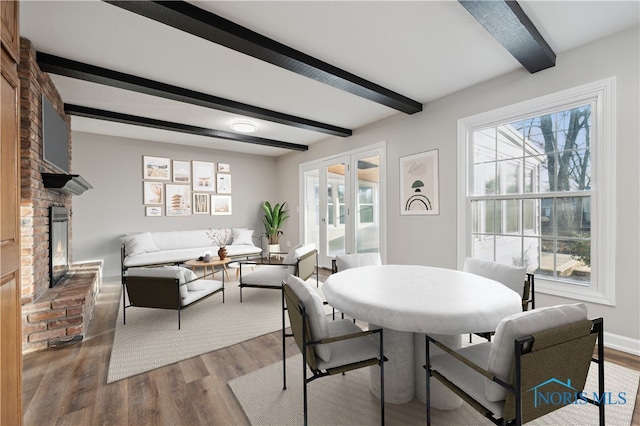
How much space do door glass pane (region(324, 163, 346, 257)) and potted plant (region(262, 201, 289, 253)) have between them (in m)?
1.42

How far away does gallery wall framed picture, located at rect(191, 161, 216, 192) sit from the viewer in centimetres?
611

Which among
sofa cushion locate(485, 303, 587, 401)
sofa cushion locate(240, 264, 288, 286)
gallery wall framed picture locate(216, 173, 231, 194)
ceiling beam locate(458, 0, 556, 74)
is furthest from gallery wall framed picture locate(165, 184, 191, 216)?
sofa cushion locate(485, 303, 587, 401)

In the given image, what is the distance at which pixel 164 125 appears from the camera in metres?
4.43

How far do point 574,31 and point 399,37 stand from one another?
1394 mm

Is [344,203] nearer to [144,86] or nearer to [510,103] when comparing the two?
[510,103]

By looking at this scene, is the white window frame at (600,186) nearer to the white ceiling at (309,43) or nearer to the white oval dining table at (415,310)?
the white ceiling at (309,43)

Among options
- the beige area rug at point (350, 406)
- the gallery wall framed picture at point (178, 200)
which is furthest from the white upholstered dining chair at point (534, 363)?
the gallery wall framed picture at point (178, 200)

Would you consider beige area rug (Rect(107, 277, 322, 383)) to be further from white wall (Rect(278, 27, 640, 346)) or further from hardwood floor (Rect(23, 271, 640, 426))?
white wall (Rect(278, 27, 640, 346))

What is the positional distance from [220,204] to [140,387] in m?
4.88

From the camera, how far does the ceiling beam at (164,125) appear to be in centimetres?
378

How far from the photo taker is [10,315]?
3.54ft

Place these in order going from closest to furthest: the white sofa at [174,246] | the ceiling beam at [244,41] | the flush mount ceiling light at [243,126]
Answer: the ceiling beam at [244,41], the flush mount ceiling light at [243,126], the white sofa at [174,246]

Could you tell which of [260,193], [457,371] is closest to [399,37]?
[457,371]

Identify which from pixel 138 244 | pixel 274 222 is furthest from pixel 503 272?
pixel 138 244
